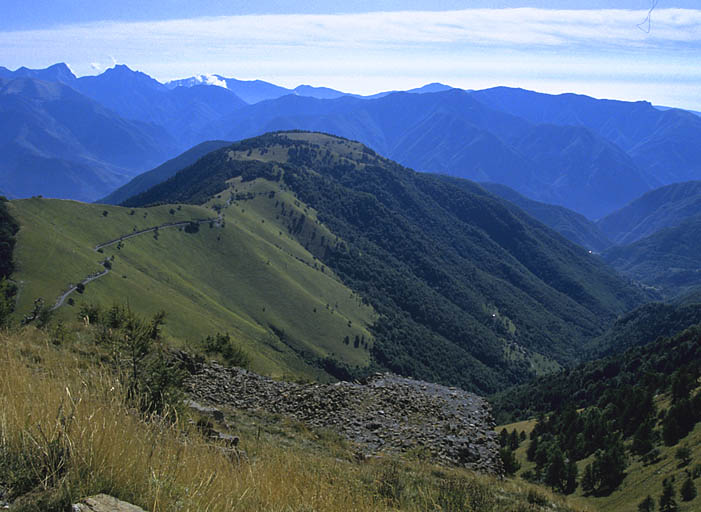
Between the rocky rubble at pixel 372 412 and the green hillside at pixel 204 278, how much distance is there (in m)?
44.8

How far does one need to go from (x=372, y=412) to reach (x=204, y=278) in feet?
330

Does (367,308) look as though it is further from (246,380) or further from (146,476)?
(146,476)

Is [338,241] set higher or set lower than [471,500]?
higher

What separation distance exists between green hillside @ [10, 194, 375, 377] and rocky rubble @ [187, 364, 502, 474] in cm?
4484

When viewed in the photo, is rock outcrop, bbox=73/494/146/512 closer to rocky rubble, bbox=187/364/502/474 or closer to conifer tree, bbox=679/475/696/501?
rocky rubble, bbox=187/364/502/474

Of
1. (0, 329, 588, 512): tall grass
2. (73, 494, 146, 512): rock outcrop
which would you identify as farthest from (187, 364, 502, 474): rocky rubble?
(73, 494, 146, 512): rock outcrop

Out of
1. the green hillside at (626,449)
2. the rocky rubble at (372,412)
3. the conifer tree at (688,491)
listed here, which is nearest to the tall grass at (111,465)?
the rocky rubble at (372,412)

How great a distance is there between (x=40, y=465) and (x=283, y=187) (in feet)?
657

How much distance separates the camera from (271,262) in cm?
12756

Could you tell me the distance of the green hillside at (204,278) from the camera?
236 feet

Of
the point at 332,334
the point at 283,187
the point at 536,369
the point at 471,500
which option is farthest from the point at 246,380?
the point at 283,187

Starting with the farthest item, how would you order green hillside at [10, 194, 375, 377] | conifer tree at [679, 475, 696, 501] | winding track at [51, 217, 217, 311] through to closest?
green hillside at [10, 194, 375, 377], winding track at [51, 217, 217, 311], conifer tree at [679, 475, 696, 501]

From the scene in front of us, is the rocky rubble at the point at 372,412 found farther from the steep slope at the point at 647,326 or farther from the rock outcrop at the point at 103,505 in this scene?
the steep slope at the point at 647,326

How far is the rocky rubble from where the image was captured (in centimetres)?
1584
